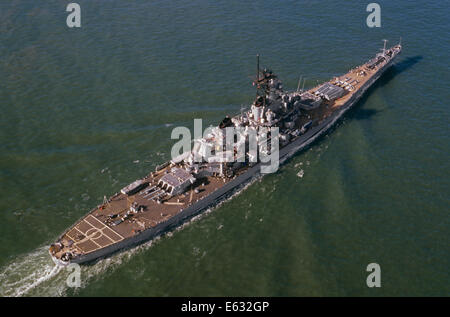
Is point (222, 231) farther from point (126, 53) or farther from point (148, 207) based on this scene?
point (126, 53)

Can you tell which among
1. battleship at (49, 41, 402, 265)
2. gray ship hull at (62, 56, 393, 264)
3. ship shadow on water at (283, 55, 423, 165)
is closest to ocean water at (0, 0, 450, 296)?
ship shadow on water at (283, 55, 423, 165)

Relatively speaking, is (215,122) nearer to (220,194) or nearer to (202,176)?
(202,176)

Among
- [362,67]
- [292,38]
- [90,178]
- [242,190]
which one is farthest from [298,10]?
[90,178]

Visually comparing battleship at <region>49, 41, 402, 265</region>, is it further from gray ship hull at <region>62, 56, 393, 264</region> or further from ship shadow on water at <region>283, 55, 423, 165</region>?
ship shadow on water at <region>283, 55, 423, 165</region>

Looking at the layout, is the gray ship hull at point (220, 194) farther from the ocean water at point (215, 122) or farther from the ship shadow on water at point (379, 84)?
the ocean water at point (215, 122)

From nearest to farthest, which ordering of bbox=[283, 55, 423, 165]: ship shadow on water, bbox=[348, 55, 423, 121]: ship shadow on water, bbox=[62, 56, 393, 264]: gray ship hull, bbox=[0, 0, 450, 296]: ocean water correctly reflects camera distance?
bbox=[0, 0, 450, 296]: ocean water → bbox=[62, 56, 393, 264]: gray ship hull → bbox=[283, 55, 423, 165]: ship shadow on water → bbox=[348, 55, 423, 121]: ship shadow on water

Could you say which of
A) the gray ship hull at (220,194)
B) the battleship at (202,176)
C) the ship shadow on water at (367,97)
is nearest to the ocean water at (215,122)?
the ship shadow on water at (367,97)

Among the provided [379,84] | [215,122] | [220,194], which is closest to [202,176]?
[220,194]
